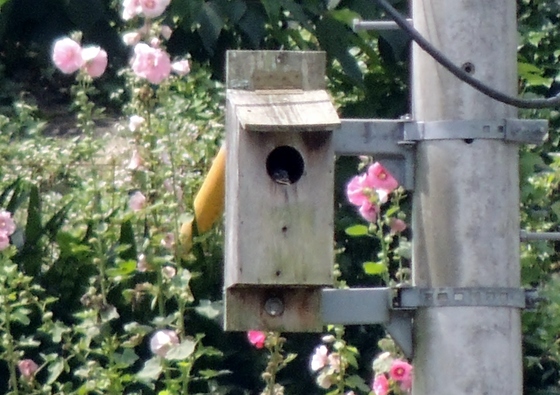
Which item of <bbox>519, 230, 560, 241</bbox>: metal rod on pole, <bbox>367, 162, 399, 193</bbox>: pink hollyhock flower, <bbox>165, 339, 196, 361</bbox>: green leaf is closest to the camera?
<bbox>519, 230, 560, 241</bbox>: metal rod on pole

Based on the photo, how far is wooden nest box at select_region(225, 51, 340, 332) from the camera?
221 centimetres

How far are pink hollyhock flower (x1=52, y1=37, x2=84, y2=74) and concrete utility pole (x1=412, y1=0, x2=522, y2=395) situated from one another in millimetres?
1325

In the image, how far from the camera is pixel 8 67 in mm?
8086

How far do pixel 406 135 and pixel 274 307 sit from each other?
15.8 inches

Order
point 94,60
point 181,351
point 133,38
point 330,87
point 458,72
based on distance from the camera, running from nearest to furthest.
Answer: point 458,72 → point 181,351 → point 94,60 → point 133,38 → point 330,87

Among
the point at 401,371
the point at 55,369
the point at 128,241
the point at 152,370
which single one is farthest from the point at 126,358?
the point at 401,371

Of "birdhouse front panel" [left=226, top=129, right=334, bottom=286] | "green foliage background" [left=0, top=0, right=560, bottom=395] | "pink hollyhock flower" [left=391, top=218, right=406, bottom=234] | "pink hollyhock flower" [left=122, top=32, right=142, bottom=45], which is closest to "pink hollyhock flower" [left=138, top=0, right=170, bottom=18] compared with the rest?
"pink hollyhock flower" [left=122, top=32, right=142, bottom=45]

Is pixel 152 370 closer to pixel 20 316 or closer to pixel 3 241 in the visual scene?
pixel 20 316

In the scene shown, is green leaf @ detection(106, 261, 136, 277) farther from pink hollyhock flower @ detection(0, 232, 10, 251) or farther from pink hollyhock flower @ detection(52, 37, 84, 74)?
pink hollyhock flower @ detection(52, 37, 84, 74)

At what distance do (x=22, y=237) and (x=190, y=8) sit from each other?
0.97 m

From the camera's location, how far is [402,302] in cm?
227

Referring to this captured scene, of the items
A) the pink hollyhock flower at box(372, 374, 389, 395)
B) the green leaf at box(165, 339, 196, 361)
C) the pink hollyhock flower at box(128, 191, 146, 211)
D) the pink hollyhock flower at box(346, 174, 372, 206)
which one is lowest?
the pink hollyhock flower at box(372, 374, 389, 395)

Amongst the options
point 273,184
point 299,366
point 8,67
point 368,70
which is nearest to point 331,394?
point 299,366

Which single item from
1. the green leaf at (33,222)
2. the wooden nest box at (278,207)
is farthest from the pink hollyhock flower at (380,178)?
the green leaf at (33,222)
